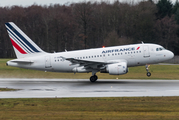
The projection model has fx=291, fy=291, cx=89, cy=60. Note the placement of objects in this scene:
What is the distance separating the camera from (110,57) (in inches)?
1218

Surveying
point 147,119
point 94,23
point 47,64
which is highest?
point 94,23

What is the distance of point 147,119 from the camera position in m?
13.2

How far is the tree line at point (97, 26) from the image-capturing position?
87.7 metres

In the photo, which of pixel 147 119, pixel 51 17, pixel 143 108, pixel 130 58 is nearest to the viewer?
pixel 147 119

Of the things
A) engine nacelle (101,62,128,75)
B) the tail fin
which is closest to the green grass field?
engine nacelle (101,62,128,75)

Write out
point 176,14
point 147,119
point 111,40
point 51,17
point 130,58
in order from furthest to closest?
1. point 51,17
2. point 176,14
3. point 111,40
4. point 130,58
5. point 147,119

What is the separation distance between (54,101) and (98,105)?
3.10 metres

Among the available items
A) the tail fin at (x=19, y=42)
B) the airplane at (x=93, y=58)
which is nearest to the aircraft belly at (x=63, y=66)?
the airplane at (x=93, y=58)

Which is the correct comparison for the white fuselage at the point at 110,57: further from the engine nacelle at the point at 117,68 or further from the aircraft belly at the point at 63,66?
the engine nacelle at the point at 117,68

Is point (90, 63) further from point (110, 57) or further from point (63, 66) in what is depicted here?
point (63, 66)

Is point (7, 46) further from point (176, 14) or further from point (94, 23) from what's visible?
point (176, 14)

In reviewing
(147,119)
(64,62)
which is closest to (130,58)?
(64,62)

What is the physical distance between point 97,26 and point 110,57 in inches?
2639

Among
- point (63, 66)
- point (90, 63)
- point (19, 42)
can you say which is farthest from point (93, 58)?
point (19, 42)
